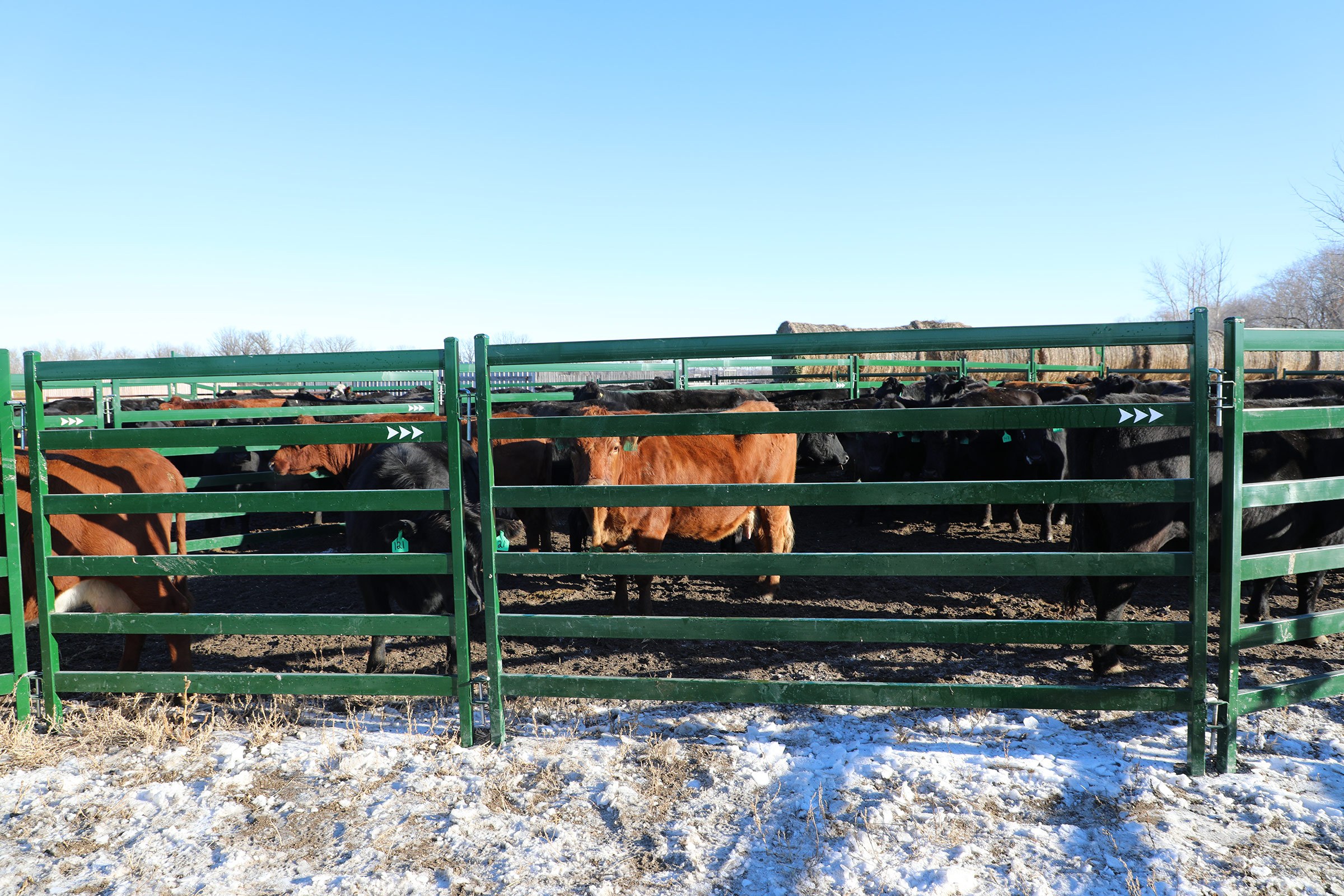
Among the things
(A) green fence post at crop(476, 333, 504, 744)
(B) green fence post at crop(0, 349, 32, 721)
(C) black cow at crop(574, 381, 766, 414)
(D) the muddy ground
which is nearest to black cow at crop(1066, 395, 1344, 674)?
(D) the muddy ground

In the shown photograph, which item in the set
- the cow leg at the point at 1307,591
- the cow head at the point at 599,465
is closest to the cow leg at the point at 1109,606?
the cow leg at the point at 1307,591

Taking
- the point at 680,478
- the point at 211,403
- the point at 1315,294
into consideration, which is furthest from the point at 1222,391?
the point at 1315,294

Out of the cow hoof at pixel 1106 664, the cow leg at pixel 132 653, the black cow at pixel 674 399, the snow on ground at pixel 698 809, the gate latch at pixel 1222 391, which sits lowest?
the cow hoof at pixel 1106 664

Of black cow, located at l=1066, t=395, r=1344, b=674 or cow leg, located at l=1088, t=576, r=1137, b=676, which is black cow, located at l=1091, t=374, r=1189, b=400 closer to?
black cow, located at l=1066, t=395, r=1344, b=674

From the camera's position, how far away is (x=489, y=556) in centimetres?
378

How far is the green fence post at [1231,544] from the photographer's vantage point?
330 centimetres

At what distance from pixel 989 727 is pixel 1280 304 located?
2959 inches

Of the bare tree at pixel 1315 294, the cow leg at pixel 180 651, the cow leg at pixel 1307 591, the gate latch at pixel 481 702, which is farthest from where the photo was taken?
the bare tree at pixel 1315 294

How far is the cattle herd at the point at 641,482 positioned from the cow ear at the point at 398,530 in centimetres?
2

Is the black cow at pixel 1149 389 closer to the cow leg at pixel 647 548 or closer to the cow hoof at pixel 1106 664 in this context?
the cow hoof at pixel 1106 664

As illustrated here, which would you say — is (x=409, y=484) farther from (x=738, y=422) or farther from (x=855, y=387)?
(x=855, y=387)

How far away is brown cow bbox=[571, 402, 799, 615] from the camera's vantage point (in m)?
6.57

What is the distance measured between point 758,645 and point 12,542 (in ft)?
13.8

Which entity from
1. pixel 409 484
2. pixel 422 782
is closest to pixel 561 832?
pixel 422 782
